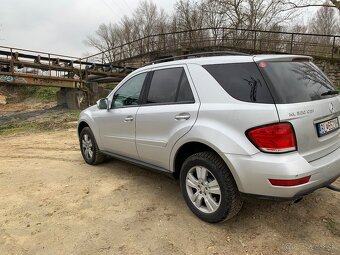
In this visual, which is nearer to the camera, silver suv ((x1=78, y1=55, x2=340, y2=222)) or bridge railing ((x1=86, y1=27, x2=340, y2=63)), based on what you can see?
silver suv ((x1=78, y1=55, x2=340, y2=222))

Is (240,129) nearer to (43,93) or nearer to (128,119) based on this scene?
(128,119)

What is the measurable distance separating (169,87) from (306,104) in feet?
5.16

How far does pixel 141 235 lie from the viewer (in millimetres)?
3252

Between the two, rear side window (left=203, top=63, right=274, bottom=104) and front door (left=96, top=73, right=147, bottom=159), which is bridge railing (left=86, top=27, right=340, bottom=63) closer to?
front door (left=96, top=73, right=147, bottom=159)

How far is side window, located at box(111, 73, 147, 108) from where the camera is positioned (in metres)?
→ 4.36

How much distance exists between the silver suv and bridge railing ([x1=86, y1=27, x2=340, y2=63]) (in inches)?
623

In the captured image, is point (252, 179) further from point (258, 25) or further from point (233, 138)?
point (258, 25)

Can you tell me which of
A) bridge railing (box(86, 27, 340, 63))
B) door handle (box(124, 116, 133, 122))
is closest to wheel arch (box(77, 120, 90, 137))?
door handle (box(124, 116, 133, 122))

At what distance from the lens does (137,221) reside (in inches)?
139

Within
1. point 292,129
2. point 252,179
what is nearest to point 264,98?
point 292,129

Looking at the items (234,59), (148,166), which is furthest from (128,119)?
(234,59)

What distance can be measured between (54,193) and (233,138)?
108 inches

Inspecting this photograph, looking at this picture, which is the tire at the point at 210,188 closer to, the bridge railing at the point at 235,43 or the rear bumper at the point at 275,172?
the rear bumper at the point at 275,172

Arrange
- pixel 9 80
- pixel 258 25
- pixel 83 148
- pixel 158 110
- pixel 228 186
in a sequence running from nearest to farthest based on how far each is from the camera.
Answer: pixel 228 186, pixel 158 110, pixel 83 148, pixel 9 80, pixel 258 25
